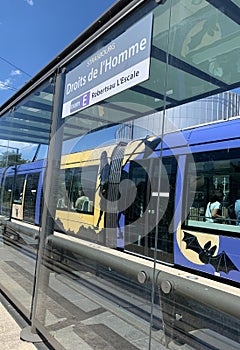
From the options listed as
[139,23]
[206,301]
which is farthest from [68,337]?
[139,23]

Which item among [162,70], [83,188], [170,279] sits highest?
[162,70]

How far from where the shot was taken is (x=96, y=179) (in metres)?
5.56

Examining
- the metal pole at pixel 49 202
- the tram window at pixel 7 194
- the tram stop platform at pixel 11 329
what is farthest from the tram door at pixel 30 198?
the tram stop platform at pixel 11 329

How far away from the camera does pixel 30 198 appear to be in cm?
423

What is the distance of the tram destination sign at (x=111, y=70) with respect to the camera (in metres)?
2.09

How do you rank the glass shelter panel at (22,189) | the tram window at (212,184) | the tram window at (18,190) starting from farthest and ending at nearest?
1. the tram window at (18,190)
2. the tram window at (212,184)
3. the glass shelter panel at (22,189)

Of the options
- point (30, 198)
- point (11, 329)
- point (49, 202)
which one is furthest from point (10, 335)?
point (30, 198)

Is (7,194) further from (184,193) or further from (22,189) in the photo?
(184,193)

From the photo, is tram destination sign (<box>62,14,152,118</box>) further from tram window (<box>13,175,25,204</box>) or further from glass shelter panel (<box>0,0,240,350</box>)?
tram window (<box>13,175,25,204</box>)

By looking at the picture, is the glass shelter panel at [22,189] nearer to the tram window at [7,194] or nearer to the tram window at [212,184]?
the tram window at [7,194]

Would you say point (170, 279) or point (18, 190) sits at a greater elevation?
point (18, 190)

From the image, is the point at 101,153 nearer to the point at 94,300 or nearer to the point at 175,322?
the point at 94,300

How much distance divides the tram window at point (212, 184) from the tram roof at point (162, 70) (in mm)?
1652

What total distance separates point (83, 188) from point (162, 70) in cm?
311
